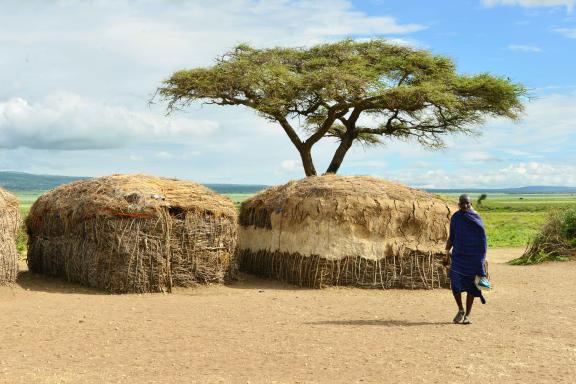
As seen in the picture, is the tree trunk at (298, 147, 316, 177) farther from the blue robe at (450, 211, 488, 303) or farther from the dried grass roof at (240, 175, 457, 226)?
the blue robe at (450, 211, 488, 303)

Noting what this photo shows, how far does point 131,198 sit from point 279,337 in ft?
16.7

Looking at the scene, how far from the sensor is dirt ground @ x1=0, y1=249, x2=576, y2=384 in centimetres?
730

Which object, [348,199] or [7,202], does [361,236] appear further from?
[7,202]

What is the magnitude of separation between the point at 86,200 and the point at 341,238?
5073 mm

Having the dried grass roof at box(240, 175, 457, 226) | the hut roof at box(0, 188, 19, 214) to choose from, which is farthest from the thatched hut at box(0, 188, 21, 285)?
the dried grass roof at box(240, 175, 457, 226)

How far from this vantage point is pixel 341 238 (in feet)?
44.3

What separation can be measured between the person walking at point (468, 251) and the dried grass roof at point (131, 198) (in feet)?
17.1

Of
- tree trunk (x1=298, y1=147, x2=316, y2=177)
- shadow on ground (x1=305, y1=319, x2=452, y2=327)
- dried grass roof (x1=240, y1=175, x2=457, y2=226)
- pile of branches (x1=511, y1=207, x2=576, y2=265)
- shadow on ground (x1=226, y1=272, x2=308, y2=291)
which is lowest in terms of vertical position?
shadow on ground (x1=226, y1=272, x2=308, y2=291)

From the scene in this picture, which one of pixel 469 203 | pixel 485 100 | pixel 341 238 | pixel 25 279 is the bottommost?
pixel 25 279

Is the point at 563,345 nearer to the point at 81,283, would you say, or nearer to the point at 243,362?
the point at 243,362

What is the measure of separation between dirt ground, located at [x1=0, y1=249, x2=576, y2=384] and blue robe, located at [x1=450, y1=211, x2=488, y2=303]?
65cm

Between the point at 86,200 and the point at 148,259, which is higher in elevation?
the point at 86,200

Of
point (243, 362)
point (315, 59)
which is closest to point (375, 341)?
point (243, 362)

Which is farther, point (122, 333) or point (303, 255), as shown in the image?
point (303, 255)
